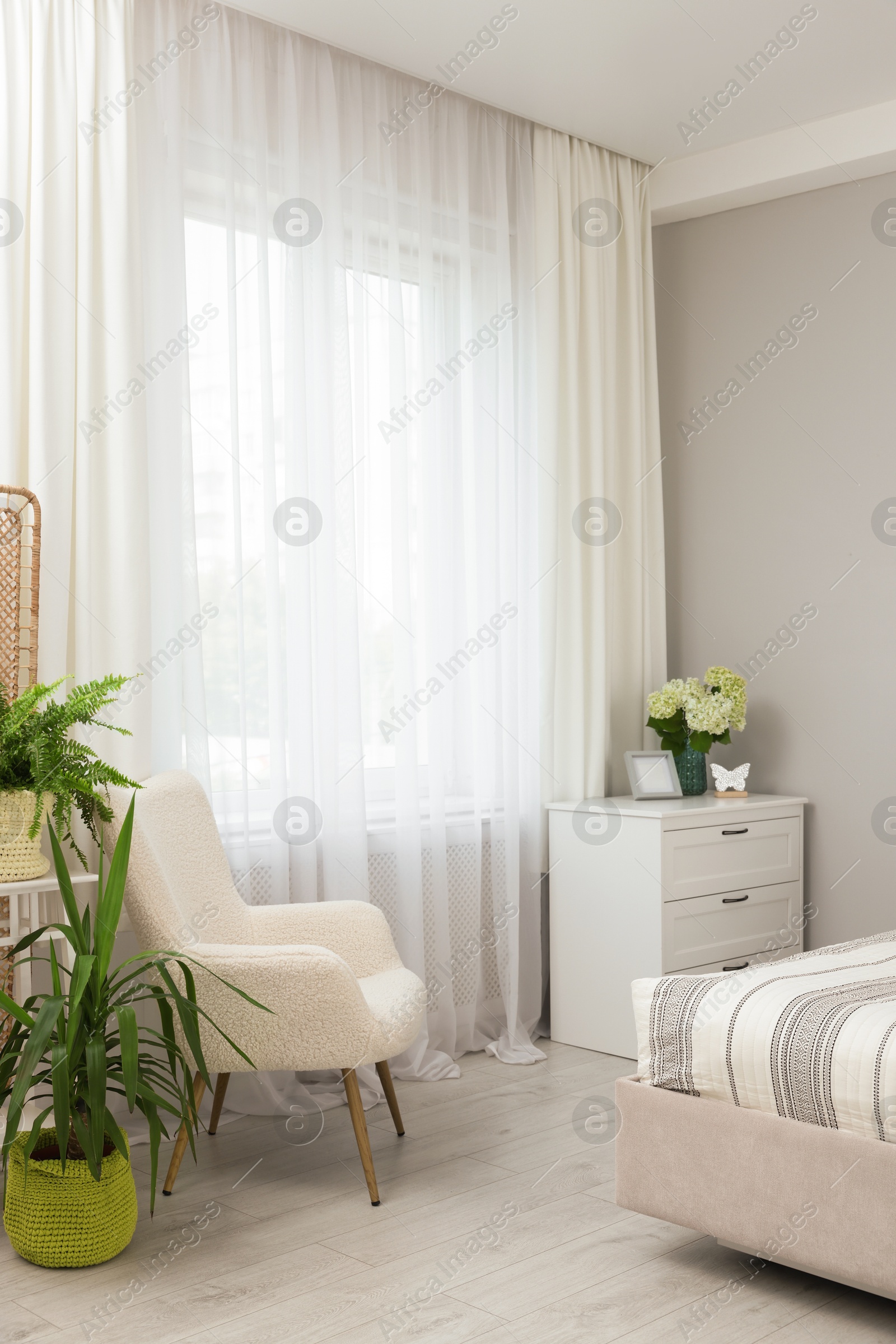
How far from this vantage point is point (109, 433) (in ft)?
9.68

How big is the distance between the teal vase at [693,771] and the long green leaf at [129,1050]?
2329 mm

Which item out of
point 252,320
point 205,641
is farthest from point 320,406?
point 205,641

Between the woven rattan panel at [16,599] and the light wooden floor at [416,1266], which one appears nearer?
the light wooden floor at [416,1266]

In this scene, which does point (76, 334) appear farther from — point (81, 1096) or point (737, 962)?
point (737, 962)

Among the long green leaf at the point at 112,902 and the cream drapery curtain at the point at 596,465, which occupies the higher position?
the cream drapery curtain at the point at 596,465

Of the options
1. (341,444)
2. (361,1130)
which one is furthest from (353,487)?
(361,1130)

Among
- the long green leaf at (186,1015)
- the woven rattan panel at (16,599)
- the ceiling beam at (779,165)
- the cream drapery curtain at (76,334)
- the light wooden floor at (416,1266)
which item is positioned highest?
the ceiling beam at (779,165)

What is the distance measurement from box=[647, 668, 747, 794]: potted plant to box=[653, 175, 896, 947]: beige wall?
278 millimetres

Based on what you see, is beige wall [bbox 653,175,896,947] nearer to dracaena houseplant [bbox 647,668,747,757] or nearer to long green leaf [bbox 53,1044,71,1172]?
dracaena houseplant [bbox 647,668,747,757]

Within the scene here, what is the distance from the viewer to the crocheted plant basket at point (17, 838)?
250 centimetres

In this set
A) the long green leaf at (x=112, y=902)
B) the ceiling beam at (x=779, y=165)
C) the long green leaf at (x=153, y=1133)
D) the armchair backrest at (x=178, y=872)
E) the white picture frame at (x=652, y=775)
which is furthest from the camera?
the white picture frame at (x=652, y=775)

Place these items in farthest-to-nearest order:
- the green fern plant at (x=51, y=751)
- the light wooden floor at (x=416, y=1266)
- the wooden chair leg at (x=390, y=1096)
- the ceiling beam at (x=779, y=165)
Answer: the ceiling beam at (x=779, y=165)
the wooden chair leg at (x=390, y=1096)
the green fern plant at (x=51, y=751)
the light wooden floor at (x=416, y=1266)

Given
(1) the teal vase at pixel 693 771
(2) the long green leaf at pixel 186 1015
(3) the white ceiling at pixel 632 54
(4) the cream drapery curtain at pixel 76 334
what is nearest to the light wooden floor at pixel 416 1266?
(2) the long green leaf at pixel 186 1015

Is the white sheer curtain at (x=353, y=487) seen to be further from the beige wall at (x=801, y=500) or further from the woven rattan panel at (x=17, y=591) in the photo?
the beige wall at (x=801, y=500)
